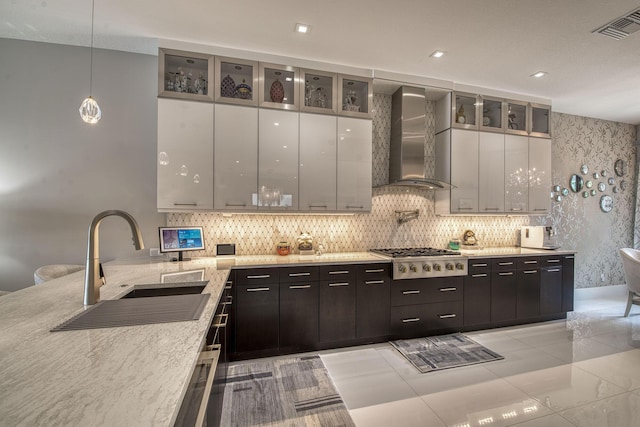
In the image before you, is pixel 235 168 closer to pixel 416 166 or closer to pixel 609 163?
pixel 416 166

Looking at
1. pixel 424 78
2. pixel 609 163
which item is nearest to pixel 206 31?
pixel 424 78

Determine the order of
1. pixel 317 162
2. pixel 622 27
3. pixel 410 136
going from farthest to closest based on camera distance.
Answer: pixel 410 136
pixel 317 162
pixel 622 27

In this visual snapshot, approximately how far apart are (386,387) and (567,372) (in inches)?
66.3

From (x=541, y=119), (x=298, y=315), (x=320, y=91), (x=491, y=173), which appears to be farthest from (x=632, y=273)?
(x=320, y=91)

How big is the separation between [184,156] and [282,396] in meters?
2.31

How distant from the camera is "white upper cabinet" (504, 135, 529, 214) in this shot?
374cm

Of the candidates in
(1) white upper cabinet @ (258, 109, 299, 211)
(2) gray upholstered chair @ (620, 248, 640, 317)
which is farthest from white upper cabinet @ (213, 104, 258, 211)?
(2) gray upholstered chair @ (620, 248, 640, 317)

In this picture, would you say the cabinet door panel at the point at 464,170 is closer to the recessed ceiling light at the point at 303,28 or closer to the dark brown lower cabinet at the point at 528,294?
the dark brown lower cabinet at the point at 528,294

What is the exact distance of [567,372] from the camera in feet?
8.03

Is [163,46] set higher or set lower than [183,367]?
higher

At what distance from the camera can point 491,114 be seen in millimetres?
3805

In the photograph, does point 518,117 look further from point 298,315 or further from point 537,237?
point 298,315

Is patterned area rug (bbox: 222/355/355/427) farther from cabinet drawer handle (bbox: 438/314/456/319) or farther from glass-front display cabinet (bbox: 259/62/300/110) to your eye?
glass-front display cabinet (bbox: 259/62/300/110)

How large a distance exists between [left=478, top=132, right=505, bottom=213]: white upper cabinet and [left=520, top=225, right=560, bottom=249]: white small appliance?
630 mm
